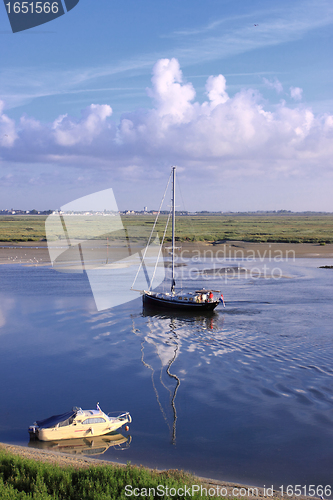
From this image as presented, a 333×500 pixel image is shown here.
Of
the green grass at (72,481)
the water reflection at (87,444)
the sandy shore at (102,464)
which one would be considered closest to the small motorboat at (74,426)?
the water reflection at (87,444)

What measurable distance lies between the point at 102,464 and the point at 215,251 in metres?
65.0

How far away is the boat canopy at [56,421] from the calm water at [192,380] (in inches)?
25.5

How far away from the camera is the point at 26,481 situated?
10008 mm

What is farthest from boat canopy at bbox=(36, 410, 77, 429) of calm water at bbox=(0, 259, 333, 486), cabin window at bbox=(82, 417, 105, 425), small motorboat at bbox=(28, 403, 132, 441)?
calm water at bbox=(0, 259, 333, 486)

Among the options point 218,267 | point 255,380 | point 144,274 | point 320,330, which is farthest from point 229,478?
point 218,267

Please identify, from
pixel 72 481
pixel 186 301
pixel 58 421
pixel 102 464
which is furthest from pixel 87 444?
pixel 186 301

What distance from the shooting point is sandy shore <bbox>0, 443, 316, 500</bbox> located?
424 inches

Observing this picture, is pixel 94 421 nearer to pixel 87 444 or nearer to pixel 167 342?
pixel 87 444

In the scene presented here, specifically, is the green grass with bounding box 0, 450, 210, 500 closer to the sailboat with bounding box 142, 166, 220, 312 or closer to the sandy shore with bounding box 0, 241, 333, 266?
the sailboat with bounding box 142, 166, 220, 312

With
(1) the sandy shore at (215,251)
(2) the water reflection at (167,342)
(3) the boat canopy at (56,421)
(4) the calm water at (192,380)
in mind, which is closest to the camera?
(4) the calm water at (192,380)

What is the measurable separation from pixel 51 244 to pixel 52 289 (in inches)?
1909

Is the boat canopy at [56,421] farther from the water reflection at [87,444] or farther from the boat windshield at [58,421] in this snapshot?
the water reflection at [87,444]

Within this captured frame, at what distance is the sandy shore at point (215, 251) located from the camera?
217 feet

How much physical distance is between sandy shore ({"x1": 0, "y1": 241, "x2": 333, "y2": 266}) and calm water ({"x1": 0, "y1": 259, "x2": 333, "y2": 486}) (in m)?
32.2
